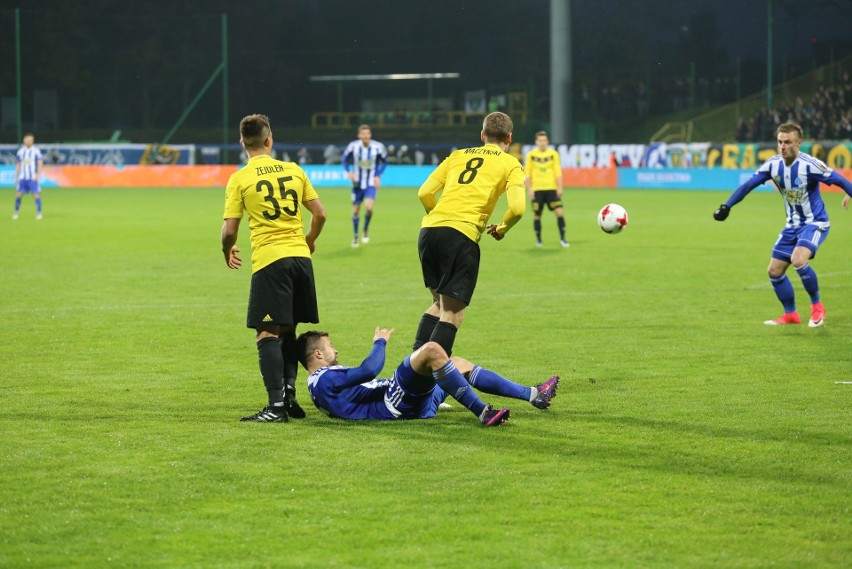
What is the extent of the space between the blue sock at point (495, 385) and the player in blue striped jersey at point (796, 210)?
197 inches

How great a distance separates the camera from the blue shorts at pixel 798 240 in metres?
11.8

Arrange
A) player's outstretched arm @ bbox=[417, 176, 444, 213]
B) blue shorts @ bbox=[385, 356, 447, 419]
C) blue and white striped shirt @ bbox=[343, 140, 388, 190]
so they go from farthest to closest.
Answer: blue and white striped shirt @ bbox=[343, 140, 388, 190] < player's outstretched arm @ bbox=[417, 176, 444, 213] < blue shorts @ bbox=[385, 356, 447, 419]

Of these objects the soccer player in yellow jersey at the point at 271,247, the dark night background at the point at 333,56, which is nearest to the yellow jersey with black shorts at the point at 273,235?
the soccer player in yellow jersey at the point at 271,247

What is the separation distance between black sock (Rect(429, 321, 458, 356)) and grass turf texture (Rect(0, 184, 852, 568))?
1.59ft

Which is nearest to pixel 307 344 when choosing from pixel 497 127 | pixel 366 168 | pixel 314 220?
pixel 314 220

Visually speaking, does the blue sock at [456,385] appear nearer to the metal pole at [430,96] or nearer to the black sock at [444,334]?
the black sock at [444,334]

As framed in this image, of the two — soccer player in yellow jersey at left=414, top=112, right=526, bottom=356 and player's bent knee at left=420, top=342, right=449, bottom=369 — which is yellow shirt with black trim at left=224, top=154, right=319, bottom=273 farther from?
player's bent knee at left=420, top=342, right=449, bottom=369

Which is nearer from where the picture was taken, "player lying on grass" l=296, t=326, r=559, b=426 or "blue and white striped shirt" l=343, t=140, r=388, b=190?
"player lying on grass" l=296, t=326, r=559, b=426

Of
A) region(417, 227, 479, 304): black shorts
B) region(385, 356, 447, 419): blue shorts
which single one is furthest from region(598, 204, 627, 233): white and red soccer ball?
region(385, 356, 447, 419): blue shorts

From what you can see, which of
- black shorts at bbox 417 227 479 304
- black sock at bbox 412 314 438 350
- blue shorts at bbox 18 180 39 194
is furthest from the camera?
blue shorts at bbox 18 180 39 194

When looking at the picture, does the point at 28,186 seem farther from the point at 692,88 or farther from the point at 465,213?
the point at 692,88

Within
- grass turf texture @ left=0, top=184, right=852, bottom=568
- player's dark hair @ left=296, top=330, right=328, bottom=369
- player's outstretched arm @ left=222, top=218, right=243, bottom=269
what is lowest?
grass turf texture @ left=0, top=184, right=852, bottom=568

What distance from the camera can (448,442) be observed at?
6789 millimetres

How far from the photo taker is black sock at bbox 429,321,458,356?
24.7ft
